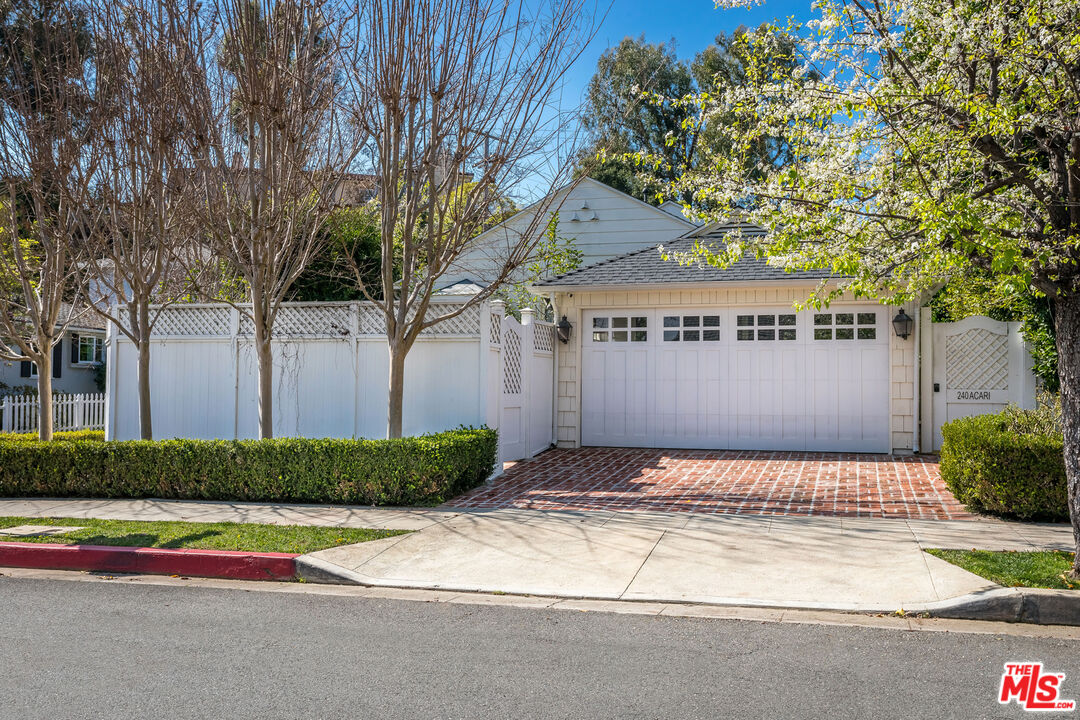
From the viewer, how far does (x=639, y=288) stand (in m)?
14.9

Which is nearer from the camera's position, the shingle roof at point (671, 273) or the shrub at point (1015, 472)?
the shrub at point (1015, 472)

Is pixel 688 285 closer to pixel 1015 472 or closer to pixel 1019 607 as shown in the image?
pixel 1015 472

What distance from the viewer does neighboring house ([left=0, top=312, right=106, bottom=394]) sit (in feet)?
76.8

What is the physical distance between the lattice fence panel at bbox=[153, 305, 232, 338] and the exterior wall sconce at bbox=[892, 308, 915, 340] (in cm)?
1035

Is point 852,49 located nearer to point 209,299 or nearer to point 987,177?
point 987,177

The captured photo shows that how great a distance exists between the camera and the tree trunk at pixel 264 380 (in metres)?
10.8

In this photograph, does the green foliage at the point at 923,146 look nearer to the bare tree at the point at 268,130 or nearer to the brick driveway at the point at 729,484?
the brick driveway at the point at 729,484

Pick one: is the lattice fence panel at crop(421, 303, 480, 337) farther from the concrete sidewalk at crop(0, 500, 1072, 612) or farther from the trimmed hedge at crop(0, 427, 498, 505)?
the concrete sidewalk at crop(0, 500, 1072, 612)

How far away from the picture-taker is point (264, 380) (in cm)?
1092

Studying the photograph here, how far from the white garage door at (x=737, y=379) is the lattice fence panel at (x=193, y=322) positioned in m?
6.05

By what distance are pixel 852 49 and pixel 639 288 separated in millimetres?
7491

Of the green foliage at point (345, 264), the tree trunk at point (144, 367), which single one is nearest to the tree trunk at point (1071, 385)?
the tree trunk at point (144, 367)

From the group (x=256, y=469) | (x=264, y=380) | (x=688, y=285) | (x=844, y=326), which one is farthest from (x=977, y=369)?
(x=256, y=469)

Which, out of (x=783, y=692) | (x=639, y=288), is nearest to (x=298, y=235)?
(x=639, y=288)
